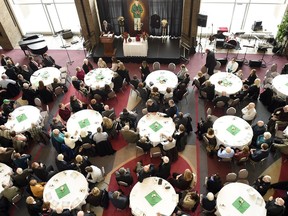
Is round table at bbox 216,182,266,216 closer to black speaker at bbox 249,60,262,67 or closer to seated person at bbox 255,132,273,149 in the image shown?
seated person at bbox 255,132,273,149

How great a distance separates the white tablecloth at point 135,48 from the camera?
45.2 feet

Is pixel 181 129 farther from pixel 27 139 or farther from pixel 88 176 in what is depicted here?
pixel 27 139

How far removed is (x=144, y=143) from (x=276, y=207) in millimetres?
4288

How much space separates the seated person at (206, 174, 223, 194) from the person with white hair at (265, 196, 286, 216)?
4.45ft

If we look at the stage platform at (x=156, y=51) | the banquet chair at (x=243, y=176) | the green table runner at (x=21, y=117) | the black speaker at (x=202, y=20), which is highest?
the black speaker at (x=202, y=20)

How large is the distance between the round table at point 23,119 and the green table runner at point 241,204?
7.45m

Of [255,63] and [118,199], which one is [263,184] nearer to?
[118,199]

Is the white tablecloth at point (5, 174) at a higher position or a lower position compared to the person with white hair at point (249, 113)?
lower

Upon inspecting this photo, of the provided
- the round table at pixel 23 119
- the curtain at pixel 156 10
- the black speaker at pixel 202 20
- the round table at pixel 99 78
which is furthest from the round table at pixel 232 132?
the curtain at pixel 156 10

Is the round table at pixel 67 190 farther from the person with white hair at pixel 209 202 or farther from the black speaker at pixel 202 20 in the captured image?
the black speaker at pixel 202 20

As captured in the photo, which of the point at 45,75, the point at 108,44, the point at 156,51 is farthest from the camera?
the point at 156,51

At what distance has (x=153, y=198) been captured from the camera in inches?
304

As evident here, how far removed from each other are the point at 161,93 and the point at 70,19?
349 inches

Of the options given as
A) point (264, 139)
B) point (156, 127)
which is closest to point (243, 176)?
point (264, 139)
